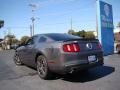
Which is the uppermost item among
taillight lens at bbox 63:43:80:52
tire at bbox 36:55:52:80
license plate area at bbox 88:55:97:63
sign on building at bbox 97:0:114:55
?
sign on building at bbox 97:0:114:55

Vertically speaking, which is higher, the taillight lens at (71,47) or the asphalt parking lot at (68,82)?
the taillight lens at (71,47)

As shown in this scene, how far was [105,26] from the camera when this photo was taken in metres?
12.8

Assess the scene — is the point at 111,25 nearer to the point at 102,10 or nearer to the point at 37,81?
the point at 102,10

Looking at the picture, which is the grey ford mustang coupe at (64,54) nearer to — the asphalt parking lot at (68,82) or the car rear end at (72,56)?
the car rear end at (72,56)

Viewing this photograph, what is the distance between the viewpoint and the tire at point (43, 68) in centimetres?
579

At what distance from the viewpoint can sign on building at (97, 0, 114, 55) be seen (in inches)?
483

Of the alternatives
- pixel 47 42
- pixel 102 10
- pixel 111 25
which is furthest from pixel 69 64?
pixel 111 25

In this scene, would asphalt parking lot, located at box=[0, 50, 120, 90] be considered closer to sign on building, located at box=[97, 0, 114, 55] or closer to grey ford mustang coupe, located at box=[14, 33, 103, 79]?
grey ford mustang coupe, located at box=[14, 33, 103, 79]

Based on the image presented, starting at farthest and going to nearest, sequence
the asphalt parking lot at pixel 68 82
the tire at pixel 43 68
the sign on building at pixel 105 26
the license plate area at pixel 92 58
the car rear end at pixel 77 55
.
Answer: the sign on building at pixel 105 26 < the tire at pixel 43 68 < the license plate area at pixel 92 58 < the car rear end at pixel 77 55 < the asphalt parking lot at pixel 68 82

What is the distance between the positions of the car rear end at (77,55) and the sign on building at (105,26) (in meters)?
7.00

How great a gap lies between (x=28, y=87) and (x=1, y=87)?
76cm

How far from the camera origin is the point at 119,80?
5.39m

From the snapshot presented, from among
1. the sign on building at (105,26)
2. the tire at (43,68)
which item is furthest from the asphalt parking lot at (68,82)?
the sign on building at (105,26)

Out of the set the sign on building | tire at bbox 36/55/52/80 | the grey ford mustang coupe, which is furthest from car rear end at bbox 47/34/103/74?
the sign on building
